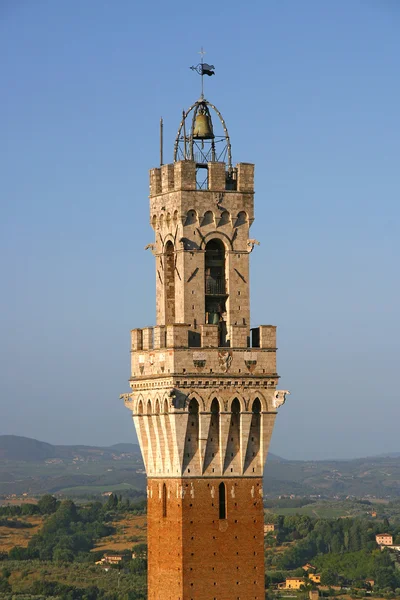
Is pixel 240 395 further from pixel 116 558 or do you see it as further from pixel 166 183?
pixel 116 558

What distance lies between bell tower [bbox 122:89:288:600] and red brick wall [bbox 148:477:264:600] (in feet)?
0.11

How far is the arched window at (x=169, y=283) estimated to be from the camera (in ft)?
190

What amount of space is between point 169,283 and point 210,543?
366 inches

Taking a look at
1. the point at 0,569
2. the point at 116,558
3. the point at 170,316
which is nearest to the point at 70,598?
the point at 0,569

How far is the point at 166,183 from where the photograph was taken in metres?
57.5

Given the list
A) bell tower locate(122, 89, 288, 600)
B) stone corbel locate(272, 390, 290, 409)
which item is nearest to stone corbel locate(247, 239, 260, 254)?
bell tower locate(122, 89, 288, 600)

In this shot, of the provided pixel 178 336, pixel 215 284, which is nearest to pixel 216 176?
pixel 215 284

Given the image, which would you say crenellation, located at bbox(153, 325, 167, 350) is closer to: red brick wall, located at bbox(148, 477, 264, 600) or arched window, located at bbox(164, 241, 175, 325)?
arched window, located at bbox(164, 241, 175, 325)

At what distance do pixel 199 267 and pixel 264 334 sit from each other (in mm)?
3222

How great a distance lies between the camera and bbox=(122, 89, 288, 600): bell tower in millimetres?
55406

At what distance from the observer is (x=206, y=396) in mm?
55688

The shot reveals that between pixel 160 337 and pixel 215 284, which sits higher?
pixel 215 284

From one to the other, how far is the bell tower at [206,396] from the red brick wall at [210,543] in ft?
0.11

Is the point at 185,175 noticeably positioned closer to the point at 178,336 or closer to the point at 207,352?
the point at 178,336
